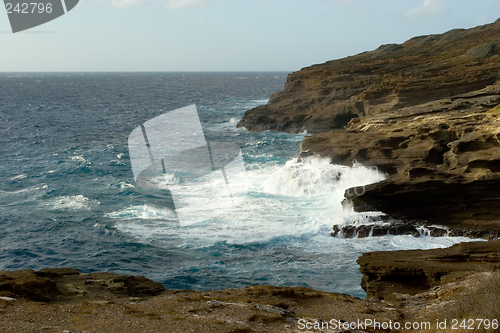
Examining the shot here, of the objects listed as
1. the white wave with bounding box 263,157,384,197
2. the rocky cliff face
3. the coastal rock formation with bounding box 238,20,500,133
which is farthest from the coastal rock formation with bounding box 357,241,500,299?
the coastal rock formation with bounding box 238,20,500,133

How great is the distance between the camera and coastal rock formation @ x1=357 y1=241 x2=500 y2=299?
11.3 m

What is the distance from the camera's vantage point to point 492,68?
104 feet

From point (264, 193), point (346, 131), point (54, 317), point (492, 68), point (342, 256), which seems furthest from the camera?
point (492, 68)

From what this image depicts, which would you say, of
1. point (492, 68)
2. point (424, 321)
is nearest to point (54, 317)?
point (424, 321)

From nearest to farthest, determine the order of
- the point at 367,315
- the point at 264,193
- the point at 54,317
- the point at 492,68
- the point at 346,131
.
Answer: the point at 54,317
the point at 367,315
the point at 264,193
the point at 346,131
the point at 492,68

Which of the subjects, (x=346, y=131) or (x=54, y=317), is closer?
(x=54, y=317)

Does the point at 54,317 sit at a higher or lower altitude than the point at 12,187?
lower

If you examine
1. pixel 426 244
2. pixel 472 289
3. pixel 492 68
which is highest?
pixel 492 68

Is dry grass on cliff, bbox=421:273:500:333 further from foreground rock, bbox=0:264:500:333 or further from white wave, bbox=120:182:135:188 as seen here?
white wave, bbox=120:182:135:188

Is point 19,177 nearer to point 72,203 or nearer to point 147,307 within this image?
point 72,203

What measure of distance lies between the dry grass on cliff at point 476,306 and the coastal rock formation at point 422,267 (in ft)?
7.02

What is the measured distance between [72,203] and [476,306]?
20.1 m

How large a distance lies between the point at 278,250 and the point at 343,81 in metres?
30.4

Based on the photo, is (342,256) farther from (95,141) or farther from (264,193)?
(95,141)
